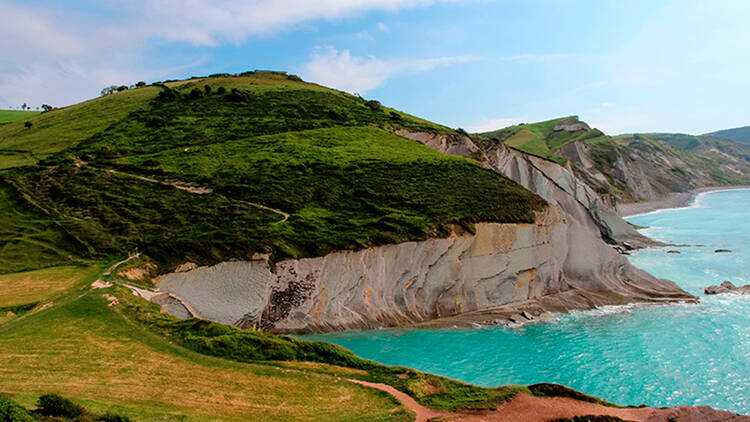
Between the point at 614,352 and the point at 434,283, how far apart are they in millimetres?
12005

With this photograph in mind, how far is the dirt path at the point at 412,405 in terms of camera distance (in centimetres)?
1298

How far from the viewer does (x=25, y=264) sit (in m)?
24.6

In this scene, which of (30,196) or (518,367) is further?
(30,196)

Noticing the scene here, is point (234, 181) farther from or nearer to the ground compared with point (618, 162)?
nearer to the ground

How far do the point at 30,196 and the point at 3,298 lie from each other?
16.2 metres

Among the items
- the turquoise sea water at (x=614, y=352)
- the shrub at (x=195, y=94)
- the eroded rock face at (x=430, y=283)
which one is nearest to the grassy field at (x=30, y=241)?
the eroded rock face at (x=430, y=283)

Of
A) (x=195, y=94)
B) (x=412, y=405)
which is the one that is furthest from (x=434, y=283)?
(x=195, y=94)

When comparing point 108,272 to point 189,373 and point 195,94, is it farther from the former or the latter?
point 195,94

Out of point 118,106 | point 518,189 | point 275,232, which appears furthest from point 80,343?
point 118,106

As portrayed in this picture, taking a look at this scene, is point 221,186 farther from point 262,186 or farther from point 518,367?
point 518,367

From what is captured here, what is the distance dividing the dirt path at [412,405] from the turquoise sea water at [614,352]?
8.80 metres

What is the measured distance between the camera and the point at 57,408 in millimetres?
9688

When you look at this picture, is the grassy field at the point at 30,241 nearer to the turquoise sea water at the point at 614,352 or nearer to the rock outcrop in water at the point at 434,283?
the rock outcrop in water at the point at 434,283

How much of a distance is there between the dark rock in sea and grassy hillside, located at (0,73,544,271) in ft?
53.8
